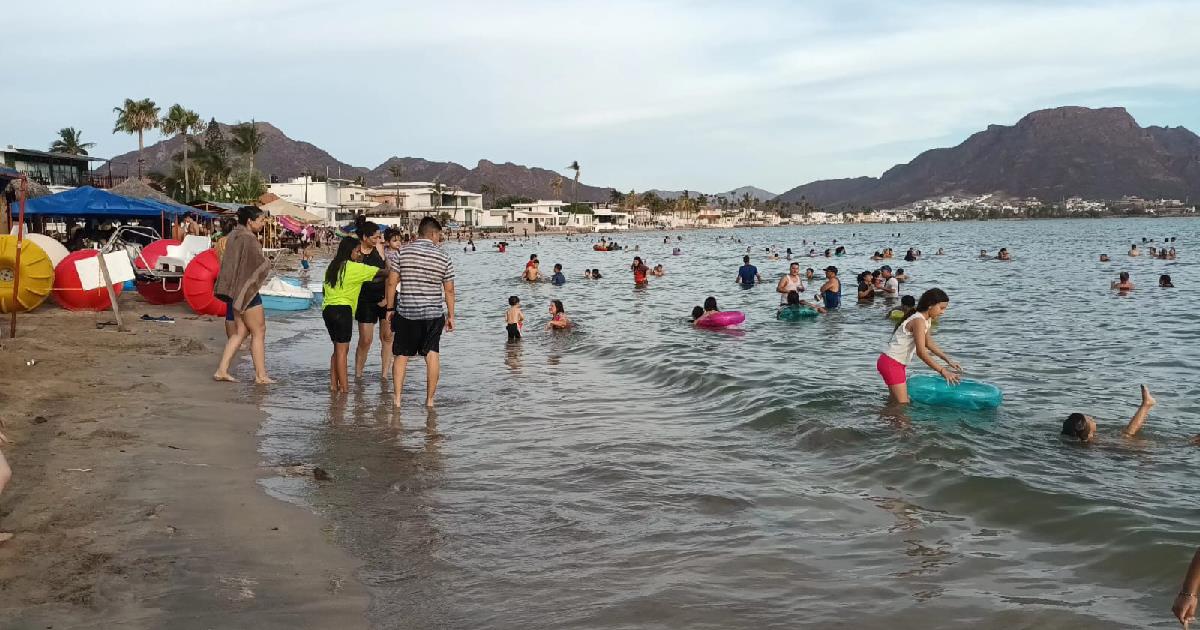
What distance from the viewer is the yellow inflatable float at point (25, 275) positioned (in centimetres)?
1315

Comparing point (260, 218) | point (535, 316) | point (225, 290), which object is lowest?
point (535, 316)

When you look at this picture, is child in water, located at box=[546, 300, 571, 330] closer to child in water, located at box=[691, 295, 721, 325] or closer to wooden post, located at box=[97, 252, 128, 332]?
child in water, located at box=[691, 295, 721, 325]

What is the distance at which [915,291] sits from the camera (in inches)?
1150

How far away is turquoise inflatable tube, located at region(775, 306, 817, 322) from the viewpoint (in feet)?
60.4

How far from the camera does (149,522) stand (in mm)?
4859

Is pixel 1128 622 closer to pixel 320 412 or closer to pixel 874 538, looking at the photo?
pixel 874 538

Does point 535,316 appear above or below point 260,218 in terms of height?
below

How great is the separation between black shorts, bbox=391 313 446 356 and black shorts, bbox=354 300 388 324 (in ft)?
3.45

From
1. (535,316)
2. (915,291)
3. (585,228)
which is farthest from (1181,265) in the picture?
(585,228)

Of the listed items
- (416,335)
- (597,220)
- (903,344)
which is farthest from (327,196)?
(903,344)

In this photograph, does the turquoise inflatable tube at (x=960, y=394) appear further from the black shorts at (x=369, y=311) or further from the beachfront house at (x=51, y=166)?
the beachfront house at (x=51, y=166)

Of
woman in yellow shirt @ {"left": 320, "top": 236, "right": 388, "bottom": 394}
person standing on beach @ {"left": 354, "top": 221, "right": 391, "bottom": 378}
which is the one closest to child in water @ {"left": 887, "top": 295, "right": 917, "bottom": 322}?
person standing on beach @ {"left": 354, "top": 221, "right": 391, "bottom": 378}

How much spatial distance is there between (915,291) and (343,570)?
27422 mm

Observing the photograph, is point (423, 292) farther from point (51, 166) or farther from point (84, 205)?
point (51, 166)
